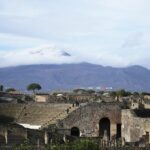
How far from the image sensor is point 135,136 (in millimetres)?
59125

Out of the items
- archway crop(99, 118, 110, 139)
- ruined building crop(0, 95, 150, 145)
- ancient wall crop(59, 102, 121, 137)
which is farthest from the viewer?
archway crop(99, 118, 110, 139)

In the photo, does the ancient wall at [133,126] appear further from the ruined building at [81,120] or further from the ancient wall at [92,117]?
the ancient wall at [92,117]

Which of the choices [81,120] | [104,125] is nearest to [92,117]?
[81,120]

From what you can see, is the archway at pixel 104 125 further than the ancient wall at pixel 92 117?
Yes

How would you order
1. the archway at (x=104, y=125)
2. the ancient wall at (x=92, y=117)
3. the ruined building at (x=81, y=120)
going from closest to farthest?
the ruined building at (x=81, y=120), the ancient wall at (x=92, y=117), the archway at (x=104, y=125)

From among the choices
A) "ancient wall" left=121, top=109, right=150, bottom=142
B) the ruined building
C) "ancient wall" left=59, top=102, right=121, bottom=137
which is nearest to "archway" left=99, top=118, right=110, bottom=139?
the ruined building

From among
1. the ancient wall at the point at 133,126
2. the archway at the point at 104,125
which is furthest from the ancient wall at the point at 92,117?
the ancient wall at the point at 133,126

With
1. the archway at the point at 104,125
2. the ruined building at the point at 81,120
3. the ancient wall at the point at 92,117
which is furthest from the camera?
the archway at the point at 104,125

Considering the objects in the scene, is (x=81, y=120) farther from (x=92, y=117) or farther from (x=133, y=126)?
(x=133, y=126)

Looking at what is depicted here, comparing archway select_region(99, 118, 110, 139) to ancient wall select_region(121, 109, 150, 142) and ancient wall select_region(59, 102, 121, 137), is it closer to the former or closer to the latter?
ancient wall select_region(59, 102, 121, 137)

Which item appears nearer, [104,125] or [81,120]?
[81,120]

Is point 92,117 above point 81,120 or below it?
above

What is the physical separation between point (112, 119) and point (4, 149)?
29.2 meters

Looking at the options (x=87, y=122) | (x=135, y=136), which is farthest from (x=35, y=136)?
(x=87, y=122)
